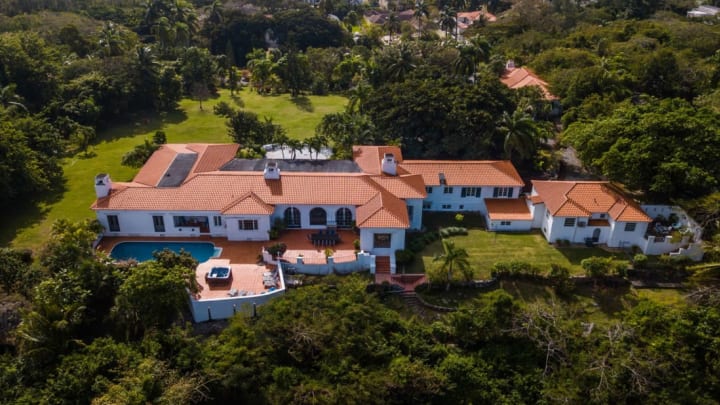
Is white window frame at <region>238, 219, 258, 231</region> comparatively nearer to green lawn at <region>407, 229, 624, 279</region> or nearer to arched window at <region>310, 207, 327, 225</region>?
arched window at <region>310, 207, 327, 225</region>

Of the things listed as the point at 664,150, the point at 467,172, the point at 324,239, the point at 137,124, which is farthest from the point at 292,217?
the point at 137,124

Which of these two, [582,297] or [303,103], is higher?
[303,103]

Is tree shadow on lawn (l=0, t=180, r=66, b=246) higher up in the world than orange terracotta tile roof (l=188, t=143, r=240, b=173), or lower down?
lower down

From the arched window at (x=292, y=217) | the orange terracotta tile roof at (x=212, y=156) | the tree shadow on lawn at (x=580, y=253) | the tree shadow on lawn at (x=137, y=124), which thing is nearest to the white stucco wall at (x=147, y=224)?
the arched window at (x=292, y=217)

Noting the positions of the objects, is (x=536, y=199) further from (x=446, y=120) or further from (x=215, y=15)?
(x=215, y=15)

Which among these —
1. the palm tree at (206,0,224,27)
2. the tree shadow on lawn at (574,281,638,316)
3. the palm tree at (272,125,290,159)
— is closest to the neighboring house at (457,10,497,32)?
the palm tree at (206,0,224,27)

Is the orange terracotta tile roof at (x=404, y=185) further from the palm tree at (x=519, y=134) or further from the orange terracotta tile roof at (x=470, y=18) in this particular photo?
the orange terracotta tile roof at (x=470, y=18)
